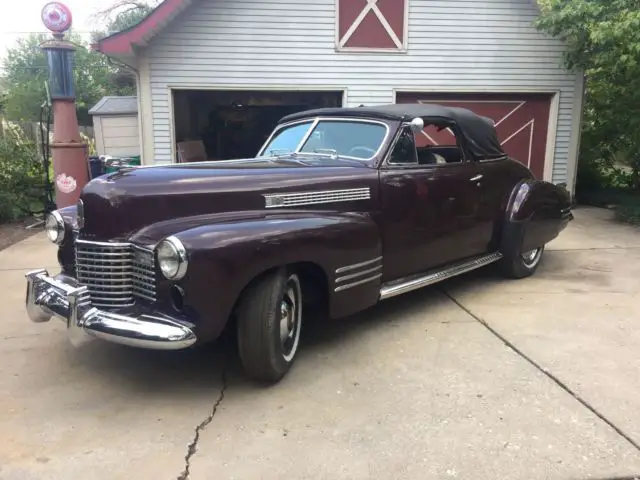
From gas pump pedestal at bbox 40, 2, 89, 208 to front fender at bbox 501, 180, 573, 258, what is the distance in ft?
20.3

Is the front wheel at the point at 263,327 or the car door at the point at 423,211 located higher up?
the car door at the point at 423,211

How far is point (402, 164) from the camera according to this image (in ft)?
15.0

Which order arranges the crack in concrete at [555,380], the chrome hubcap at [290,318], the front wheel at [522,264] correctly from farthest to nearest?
the front wheel at [522,264]
the chrome hubcap at [290,318]
the crack in concrete at [555,380]

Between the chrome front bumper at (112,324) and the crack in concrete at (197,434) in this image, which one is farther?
the chrome front bumper at (112,324)

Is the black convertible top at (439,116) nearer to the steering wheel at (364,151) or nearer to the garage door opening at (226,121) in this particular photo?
the steering wheel at (364,151)

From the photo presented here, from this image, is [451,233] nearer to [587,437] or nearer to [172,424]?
[587,437]

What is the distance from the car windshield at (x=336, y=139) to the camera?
4602 mm

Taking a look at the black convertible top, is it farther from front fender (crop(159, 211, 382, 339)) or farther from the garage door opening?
the garage door opening

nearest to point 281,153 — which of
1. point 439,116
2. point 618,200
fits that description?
Answer: point 439,116

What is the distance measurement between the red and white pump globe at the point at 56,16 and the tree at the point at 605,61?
24.2 feet

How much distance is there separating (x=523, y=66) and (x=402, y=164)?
23.2 ft

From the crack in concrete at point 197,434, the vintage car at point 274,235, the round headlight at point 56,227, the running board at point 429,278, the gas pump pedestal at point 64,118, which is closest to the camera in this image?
the crack in concrete at point 197,434

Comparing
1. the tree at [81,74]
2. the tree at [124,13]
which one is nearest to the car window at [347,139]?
the tree at [81,74]

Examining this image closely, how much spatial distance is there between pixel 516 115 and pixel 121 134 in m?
7.79
